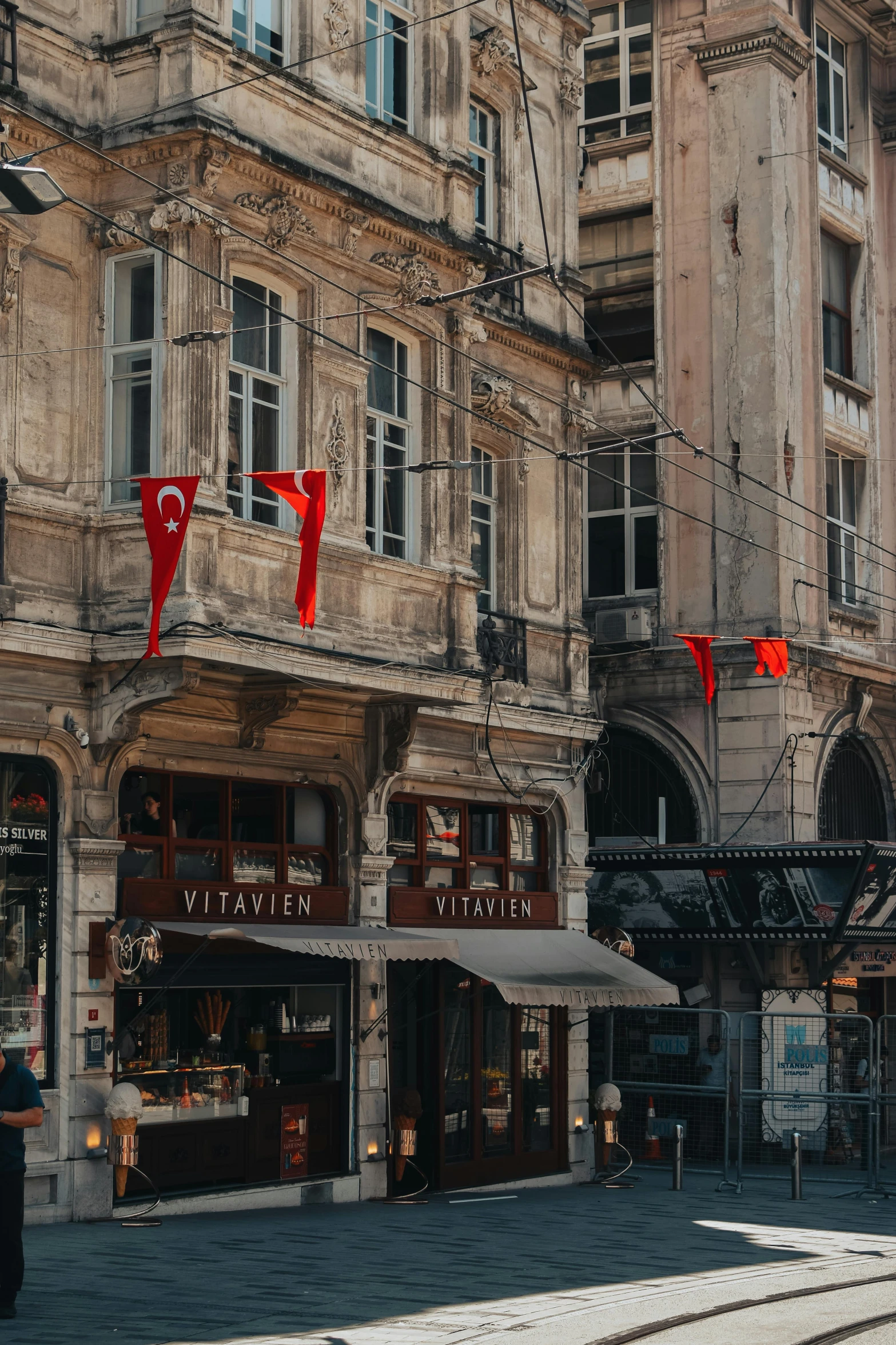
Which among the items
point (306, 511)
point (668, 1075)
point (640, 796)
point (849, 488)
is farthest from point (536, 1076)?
point (849, 488)

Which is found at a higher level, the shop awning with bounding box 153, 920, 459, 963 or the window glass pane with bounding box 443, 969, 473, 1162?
the shop awning with bounding box 153, 920, 459, 963

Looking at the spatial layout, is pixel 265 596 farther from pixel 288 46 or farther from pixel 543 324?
pixel 543 324

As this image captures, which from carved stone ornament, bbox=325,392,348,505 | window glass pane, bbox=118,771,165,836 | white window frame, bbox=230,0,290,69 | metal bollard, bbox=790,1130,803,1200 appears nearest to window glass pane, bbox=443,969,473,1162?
metal bollard, bbox=790,1130,803,1200

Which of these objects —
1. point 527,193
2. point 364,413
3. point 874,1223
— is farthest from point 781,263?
point 874,1223

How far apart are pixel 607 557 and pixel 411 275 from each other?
33.6 feet

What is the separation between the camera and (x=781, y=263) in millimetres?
27953

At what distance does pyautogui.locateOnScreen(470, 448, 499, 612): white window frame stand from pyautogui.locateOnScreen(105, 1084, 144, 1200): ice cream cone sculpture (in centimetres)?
795

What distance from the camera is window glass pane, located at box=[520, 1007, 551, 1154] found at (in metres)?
21.9

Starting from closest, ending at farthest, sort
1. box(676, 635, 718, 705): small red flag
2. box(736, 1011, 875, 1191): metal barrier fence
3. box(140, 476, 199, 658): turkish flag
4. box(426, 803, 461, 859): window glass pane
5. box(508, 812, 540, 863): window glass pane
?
1. box(140, 476, 199, 658): turkish flag
2. box(426, 803, 461, 859): window glass pane
3. box(508, 812, 540, 863): window glass pane
4. box(676, 635, 718, 705): small red flag
5. box(736, 1011, 875, 1191): metal barrier fence

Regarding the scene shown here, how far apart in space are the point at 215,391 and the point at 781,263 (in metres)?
13.6

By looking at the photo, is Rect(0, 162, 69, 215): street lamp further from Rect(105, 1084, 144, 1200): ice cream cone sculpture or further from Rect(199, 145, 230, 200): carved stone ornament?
Rect(105, 1084, 144, 1200): ice cream cone sculpture

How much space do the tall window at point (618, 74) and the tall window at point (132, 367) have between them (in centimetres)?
1461

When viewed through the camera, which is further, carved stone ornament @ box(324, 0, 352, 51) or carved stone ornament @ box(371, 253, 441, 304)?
carved stone ornament @ box(371, 253, 441, 304)

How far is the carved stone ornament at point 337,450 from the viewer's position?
18.4 meters
